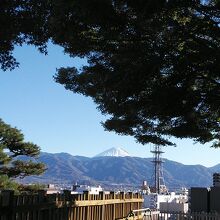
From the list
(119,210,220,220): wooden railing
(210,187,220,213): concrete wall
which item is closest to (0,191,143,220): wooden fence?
(119,210,220,220): wooden railing

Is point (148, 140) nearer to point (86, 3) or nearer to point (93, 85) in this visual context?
point (93, 85)

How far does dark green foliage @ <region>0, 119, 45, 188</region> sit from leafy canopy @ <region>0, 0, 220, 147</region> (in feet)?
47.4

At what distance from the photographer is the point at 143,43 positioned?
8711 mm

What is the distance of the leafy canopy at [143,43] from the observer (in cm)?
750

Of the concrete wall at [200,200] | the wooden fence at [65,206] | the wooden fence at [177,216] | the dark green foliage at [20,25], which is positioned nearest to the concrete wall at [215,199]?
the concrete wall at [200,200]

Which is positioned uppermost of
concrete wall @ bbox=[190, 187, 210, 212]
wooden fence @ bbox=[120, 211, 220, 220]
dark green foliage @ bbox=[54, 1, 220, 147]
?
dark green foliage @ bbox=[54, 1, 220, 147]

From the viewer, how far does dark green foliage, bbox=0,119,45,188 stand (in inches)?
952

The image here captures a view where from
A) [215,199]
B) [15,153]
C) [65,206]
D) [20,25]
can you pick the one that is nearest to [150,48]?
[20,25]

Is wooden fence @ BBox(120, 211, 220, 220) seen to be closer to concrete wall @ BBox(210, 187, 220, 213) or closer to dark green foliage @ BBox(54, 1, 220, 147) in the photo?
concrete wall @ BBox(210, 187, 220, 213)

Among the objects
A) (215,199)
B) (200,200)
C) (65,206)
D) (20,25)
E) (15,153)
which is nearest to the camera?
(20,25)

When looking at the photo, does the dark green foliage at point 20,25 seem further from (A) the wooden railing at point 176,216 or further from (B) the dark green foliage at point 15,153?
(B) the dark green foliage at point 15,153

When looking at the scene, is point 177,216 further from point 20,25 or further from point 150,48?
point 20,25

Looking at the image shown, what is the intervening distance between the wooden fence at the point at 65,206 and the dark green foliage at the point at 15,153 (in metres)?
9.85

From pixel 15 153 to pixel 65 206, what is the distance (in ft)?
48.9
